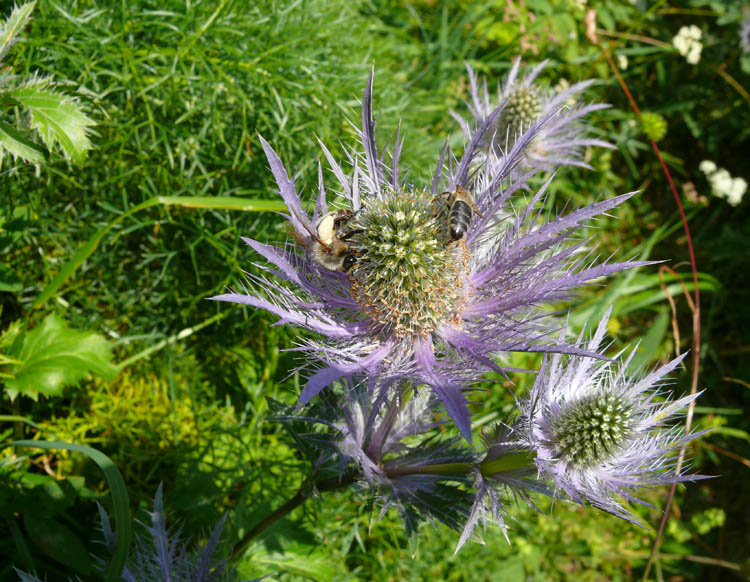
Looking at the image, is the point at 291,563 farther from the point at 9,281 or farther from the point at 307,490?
the point at 9,281

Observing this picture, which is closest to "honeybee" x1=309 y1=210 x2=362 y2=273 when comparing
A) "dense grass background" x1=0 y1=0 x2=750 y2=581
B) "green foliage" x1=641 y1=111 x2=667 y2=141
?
"dense grass background" x1=0 y1=0 x2=750 y2=581

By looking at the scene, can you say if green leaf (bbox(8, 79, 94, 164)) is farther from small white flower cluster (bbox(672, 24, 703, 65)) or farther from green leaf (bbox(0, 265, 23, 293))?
small white flower cluster (bbox(672, 24, 703, 65))

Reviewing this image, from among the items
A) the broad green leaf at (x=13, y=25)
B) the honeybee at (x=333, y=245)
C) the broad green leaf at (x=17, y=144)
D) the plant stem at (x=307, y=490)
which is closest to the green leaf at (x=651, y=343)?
the plant stem at (x=307, y=490)

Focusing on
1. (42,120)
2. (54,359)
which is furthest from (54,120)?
(54,359)

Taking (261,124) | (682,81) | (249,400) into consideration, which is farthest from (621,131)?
(249,400)

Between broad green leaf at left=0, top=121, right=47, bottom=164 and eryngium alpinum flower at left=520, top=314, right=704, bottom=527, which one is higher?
broad green leaf at left=0, top=121, right=47, bottom=164
